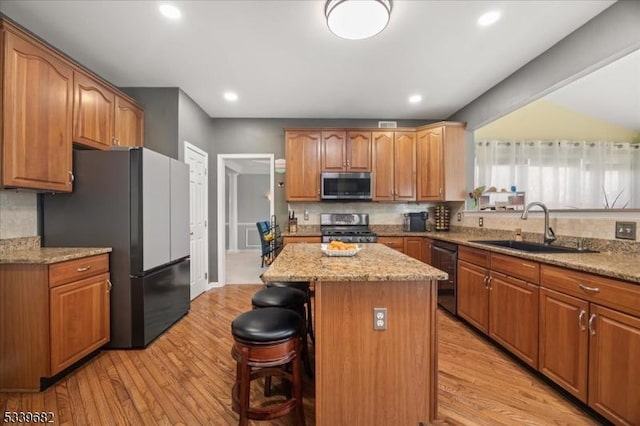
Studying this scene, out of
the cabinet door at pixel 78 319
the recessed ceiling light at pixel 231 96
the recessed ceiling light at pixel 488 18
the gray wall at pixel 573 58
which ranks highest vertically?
the recessed ceiling light at pixel 231 96

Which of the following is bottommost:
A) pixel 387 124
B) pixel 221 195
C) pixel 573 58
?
pixel 221 195

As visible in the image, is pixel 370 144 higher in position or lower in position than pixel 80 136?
higher

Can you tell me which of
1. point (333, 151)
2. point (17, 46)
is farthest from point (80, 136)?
point (333, 151)

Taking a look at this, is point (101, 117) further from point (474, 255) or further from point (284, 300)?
point (474, 255)

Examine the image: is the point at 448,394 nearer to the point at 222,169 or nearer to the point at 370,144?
the point at 370,144

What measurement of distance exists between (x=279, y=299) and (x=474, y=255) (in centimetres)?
193

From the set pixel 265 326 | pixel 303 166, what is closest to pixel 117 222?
pixel 265 326

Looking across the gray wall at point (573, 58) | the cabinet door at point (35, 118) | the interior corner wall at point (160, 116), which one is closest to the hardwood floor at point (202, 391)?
the cabinet door at point (35, 118)

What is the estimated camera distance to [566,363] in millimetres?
1679

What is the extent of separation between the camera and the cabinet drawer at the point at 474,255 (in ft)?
8.09

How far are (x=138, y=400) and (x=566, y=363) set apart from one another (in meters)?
2.67

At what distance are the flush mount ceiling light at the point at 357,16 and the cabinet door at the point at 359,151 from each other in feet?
6.97

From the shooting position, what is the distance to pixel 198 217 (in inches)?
150

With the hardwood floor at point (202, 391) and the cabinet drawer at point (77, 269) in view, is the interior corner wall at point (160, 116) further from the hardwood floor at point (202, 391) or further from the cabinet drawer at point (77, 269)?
the hardwood floor at point (202, 391)
